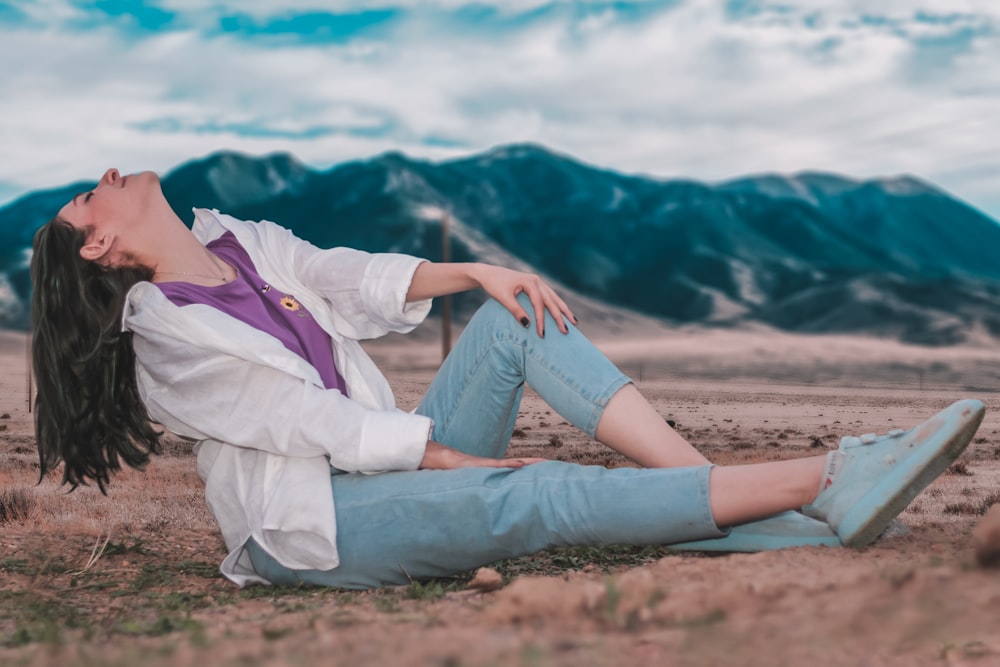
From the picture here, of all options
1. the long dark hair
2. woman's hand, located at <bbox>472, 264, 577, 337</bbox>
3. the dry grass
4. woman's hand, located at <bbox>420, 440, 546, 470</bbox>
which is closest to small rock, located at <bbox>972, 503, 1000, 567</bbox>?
woman's hand, located at <bbox>420, 440, 546, 470</bbox>

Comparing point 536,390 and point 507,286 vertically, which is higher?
point 507,286

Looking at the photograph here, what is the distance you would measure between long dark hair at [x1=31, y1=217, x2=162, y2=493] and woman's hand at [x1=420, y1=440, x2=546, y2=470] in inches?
36.5

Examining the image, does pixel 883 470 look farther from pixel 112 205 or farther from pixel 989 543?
pixel 112 205

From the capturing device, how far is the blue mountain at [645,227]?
198 ft

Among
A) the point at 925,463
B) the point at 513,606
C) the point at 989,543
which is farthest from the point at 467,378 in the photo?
the point at 989,543

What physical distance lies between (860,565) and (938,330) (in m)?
46.7

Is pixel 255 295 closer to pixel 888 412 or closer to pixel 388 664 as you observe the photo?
pixel 388 664

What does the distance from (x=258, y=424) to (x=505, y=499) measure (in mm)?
615

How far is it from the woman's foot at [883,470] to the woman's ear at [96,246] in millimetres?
1894

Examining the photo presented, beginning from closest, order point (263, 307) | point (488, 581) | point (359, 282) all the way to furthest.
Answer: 1. point (488, 581)
2. point (263, 307)
3. point (359, 282)

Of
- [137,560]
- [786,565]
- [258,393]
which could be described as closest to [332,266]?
[258,393]

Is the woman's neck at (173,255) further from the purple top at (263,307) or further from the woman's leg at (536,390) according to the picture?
the woman's leg at (536,390)

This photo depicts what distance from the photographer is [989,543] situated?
159 centimetres

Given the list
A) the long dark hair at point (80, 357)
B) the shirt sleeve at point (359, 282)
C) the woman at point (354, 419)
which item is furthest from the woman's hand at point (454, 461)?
the long dark hair at point (80, 357)
